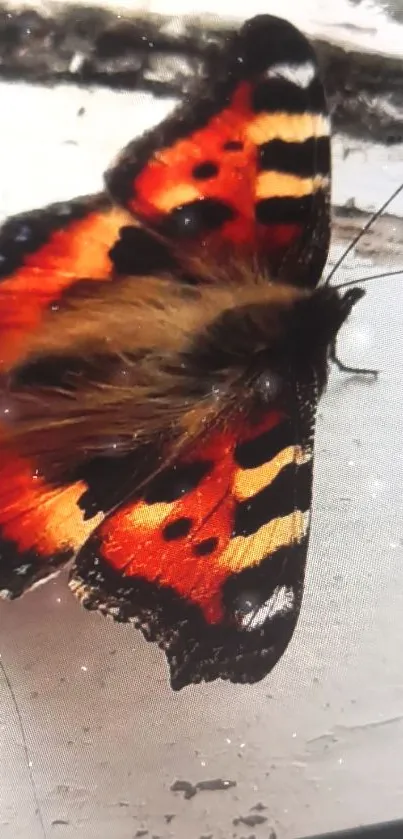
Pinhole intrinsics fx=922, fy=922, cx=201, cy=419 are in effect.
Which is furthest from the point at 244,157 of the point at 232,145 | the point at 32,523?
the point at 32,523

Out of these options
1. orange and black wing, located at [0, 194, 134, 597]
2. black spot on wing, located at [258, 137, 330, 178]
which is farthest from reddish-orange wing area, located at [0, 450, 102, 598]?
black spot on wing, located at [258, 137, 330, 178]

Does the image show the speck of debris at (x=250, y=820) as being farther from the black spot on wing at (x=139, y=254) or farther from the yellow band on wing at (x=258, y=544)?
the black spot on wing at (x=139, y=254)

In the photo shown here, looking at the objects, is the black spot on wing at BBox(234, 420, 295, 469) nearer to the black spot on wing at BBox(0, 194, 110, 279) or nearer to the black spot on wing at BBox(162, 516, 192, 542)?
the black spot on wing at BBox(162, 516, 192, 542)

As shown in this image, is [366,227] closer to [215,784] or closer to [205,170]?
[205,170]

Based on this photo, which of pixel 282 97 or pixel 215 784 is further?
pixel 215 784

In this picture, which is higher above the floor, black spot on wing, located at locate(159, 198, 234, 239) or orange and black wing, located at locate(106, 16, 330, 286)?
orange and black wing, located at locate(106, 16, 330, 286)

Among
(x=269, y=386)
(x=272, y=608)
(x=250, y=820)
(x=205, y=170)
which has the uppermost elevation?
(x=205, y=170)

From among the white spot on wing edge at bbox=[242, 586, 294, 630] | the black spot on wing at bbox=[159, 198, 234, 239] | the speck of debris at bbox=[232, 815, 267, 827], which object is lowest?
the speck of debris at bbox=[232, 815, 267, 827]

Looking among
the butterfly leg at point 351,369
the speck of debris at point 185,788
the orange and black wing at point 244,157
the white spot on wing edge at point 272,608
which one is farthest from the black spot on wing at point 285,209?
the speck of debris at point 185,788
